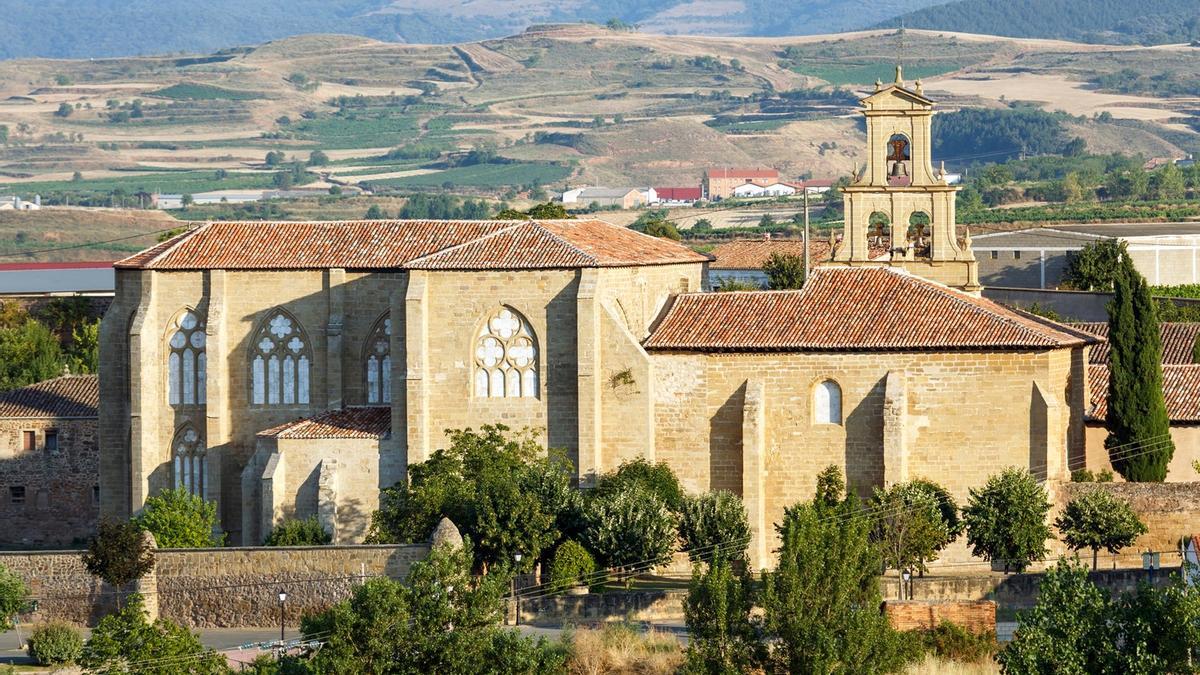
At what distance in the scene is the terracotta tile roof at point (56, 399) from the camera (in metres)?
62.7

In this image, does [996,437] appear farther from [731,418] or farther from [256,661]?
[256,661]

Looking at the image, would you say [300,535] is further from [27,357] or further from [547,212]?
[547,212]

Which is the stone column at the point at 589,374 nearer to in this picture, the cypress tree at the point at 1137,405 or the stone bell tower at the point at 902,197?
the stone bell tower at the point at 902,197

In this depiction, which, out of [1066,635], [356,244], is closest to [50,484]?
[356,244]

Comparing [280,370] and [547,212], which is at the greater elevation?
[547,212]

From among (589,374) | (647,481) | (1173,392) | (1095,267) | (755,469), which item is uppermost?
(1095,267)

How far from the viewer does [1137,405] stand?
Result: 55.1m

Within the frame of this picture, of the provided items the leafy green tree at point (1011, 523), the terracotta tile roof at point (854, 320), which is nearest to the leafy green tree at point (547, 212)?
the terracotta tile roof at point (854, 320)

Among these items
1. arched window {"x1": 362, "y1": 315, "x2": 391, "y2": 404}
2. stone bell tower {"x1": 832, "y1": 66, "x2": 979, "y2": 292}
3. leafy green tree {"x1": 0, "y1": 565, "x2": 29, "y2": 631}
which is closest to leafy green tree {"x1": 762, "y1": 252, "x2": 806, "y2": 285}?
stone bell tower {"x1": 832, "y1": 66, "x2": 979, "y2": 292}

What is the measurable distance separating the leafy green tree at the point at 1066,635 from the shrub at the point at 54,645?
17.3 meters

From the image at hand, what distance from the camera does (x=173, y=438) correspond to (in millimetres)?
57969

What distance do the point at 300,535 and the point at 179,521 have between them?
255 cm

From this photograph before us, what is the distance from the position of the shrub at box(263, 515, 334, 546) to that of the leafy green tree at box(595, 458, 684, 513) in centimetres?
600

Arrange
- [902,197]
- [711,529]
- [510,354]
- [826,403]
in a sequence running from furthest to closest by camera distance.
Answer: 1. [902,197]
2. [510,354]
3. [826,403]
4. [711,529]
